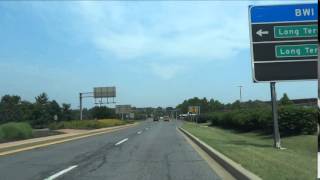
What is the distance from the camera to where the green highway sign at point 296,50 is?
22.0 meters

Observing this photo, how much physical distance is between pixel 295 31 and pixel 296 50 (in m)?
0.78

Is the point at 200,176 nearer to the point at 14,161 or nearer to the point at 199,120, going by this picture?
the point at 14,161

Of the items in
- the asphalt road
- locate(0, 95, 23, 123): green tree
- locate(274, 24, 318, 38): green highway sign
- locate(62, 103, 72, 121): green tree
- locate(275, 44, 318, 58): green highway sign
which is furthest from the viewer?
locate(62, 103, 72, 121): green tree

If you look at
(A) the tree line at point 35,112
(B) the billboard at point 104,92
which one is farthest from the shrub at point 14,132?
(B) the billboard at point 104,92

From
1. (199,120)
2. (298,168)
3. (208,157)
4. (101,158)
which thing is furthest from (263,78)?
(199,120)

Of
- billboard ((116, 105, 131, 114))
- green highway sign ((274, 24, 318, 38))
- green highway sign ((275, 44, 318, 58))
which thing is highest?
billboard ((116, 105, 131, 114))

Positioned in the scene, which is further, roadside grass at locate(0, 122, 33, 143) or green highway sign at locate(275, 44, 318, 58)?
roadside grass at locate(0, 122, 33, 143)

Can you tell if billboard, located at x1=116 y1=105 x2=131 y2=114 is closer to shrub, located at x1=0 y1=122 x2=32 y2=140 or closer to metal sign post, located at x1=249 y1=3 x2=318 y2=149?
shrub, located at x1=0 y1=122 x2=32 y2=140

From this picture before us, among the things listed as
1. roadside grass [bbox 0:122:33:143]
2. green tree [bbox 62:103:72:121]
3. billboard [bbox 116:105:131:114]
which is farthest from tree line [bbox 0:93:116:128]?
roadside grass [bbox 0:122:33:143]

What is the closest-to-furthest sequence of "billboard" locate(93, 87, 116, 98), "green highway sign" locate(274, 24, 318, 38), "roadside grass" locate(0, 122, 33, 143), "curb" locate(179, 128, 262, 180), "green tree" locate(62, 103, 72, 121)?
"curb" locate(179, 128, 262, 180) → "green highway sign" locate(274, 24, 318, 38) → "roadside grass" locate(0, 122, 33, 143) → "billboard" locate(93, 87, 116, 98) → "green tree" locate(62, 103, 72, 121)

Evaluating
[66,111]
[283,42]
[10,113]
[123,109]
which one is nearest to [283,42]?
[283,42]

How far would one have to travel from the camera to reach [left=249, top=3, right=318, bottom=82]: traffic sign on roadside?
2178 centimetres

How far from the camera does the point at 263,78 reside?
21.7 meters

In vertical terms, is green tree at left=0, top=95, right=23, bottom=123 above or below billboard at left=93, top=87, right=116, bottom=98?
below
